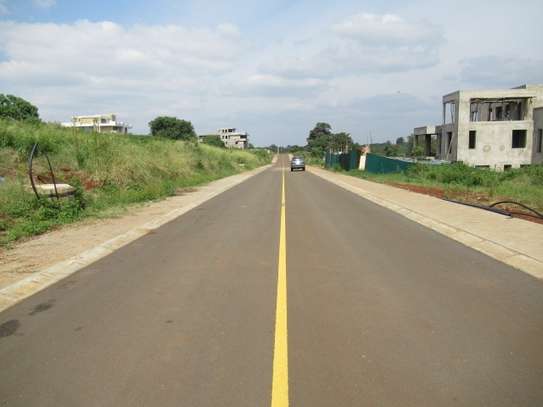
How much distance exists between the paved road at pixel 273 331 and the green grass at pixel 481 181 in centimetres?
1011

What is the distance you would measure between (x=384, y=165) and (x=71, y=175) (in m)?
27.6

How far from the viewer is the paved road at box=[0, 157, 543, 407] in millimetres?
3406

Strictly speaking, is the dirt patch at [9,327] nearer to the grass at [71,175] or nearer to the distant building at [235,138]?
the grass at [71,175]

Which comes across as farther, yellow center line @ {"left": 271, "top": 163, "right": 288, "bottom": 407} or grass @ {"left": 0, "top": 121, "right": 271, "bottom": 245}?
grass @ {"left": 0, "top": 121, "right": 271, "bottom": 245}

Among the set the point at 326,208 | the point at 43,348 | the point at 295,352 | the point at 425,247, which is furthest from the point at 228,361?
the point at 326,208

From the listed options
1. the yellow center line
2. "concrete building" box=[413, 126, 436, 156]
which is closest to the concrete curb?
the yellow center line

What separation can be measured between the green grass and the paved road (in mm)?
10113

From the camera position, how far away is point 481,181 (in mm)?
23594

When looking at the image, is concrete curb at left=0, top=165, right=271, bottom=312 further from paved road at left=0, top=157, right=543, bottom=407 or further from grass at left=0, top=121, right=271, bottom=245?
grass at left=0, top=121, right=271, bottom=245

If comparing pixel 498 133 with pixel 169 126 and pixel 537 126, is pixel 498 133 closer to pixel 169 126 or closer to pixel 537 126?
pixel 537 126

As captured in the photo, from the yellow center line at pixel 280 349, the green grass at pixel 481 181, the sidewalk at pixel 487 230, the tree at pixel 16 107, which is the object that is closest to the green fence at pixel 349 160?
the green grass at pixel 481 181

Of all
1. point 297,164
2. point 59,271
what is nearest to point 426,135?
point 297,164

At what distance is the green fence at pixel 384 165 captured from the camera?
33.9 meters

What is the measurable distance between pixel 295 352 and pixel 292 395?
74cm
